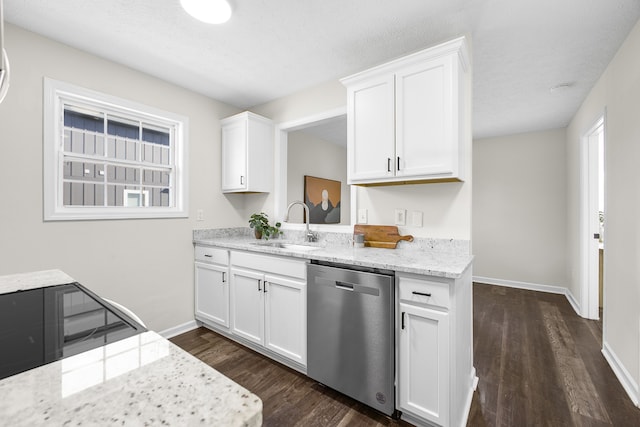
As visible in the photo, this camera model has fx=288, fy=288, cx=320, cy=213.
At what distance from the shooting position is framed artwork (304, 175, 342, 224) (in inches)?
168

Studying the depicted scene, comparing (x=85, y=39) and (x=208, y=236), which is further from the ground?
(x=85, y=39)

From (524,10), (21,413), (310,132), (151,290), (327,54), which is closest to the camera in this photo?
(21,413)

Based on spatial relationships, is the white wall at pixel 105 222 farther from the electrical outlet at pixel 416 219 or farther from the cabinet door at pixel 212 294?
the electrical outlet at pixel 416 219

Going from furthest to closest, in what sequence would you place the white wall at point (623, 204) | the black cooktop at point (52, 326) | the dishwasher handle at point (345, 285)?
the white wall at point (623, 204), the dishwasher handle at point (345, 285), the black cooktop at point (52, 326)

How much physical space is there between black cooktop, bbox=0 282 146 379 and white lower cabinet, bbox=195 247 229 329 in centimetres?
159

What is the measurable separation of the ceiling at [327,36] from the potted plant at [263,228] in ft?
4.36

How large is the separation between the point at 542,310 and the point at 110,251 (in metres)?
4.61

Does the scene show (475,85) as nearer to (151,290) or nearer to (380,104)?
(380,104)

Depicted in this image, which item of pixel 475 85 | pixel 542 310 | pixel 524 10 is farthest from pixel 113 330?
pixel 542 310

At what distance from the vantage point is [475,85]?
2.84 m

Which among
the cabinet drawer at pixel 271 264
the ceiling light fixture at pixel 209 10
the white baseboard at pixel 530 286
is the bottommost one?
the white baseboard at pixel 530 286

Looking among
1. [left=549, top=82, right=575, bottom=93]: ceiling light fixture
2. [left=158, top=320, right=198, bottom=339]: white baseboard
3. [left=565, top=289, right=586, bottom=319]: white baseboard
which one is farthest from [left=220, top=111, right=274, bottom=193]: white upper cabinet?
[left=565, top=289, right=586, bottom=319]: white baseboard

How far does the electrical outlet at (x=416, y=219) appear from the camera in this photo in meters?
2.20

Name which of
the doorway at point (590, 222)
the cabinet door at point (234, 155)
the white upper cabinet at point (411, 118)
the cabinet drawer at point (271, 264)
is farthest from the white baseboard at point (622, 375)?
the cabinet door at point (234, 155)
